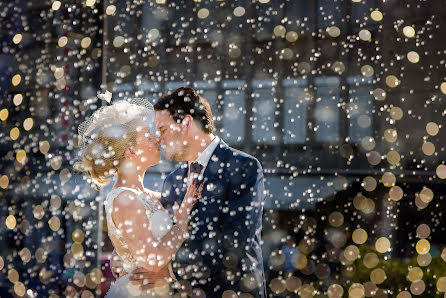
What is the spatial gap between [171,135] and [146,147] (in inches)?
3.1

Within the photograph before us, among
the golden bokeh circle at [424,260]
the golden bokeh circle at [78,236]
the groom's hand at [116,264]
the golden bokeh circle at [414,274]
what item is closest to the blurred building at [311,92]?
the golden bokeh circle at [78,236]

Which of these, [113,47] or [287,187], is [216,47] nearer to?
[113,47]

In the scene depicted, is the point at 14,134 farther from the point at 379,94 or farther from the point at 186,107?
the point at 379,94

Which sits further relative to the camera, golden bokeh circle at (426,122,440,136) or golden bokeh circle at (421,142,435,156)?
golden bokeh circle at (426,122,440,136)

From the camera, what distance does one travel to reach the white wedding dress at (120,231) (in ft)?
4.27

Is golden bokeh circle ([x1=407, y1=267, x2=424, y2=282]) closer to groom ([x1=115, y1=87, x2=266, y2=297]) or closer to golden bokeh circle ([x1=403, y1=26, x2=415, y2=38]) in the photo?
groom ([x1=115, y1=87, x2=266, y2=297])

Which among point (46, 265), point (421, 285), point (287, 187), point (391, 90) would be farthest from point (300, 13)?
point (46, 265)

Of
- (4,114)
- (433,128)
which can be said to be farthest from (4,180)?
(433,128)

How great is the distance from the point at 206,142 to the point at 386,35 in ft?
6.53

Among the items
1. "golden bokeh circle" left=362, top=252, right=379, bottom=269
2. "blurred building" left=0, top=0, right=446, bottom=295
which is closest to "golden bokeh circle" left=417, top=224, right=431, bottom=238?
"blurred building" left=0, top=0, right=446, bottom=295

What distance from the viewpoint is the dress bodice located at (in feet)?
4.25

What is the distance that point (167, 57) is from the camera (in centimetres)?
295

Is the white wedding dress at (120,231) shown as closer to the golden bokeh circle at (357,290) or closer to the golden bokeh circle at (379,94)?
the golden bokeh circle at (357,290)

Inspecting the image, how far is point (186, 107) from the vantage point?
4.52 feet
